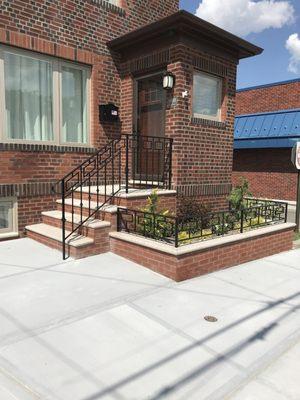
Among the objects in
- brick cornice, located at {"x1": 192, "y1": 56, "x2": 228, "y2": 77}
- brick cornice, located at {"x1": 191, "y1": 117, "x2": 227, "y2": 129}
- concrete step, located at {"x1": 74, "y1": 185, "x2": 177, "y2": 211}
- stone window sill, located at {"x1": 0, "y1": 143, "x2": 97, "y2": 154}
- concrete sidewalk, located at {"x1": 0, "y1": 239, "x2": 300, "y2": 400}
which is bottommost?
concrete sidewalk, located at {"x1": 0, "y1": 239, "x2": 300, "y2": 400}

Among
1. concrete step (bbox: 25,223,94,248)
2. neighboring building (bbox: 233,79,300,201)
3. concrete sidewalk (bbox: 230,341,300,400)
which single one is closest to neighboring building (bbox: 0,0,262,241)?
concrete step (bbox: 25,223,94,248)

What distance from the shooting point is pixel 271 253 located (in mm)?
6328

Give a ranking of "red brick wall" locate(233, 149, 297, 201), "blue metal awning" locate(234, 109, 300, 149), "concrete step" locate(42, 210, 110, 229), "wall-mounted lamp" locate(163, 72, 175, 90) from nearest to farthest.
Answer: "concrete step" locate(42, 210, 110, 229), "wall-mounted lamp" locate(163, 72, 175, 90), "blue metal awning" locate(234, 109, 300, 149), "red brick wall" locate(233, 149, 297, 201)

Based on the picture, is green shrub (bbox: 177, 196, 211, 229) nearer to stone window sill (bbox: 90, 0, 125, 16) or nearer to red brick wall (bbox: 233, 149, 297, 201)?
stone window sill (bbox: 90, 0, 125, 16)

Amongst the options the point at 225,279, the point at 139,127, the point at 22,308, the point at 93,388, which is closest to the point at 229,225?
the point at 225,279

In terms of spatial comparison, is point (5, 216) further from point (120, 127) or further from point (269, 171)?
point (269, 171)

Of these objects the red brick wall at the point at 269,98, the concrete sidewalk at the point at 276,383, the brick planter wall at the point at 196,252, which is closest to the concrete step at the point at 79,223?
the brick planter wall at the point at 196,252

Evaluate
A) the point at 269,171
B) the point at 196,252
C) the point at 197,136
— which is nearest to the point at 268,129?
the point at 269,171

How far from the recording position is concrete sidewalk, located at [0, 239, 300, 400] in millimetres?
2557

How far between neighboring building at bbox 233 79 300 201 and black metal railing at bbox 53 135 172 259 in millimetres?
9834

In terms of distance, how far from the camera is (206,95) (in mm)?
7258

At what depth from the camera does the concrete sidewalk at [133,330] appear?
2.56 metres

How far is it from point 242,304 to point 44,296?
7.16 ft

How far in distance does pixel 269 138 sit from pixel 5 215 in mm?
12930
